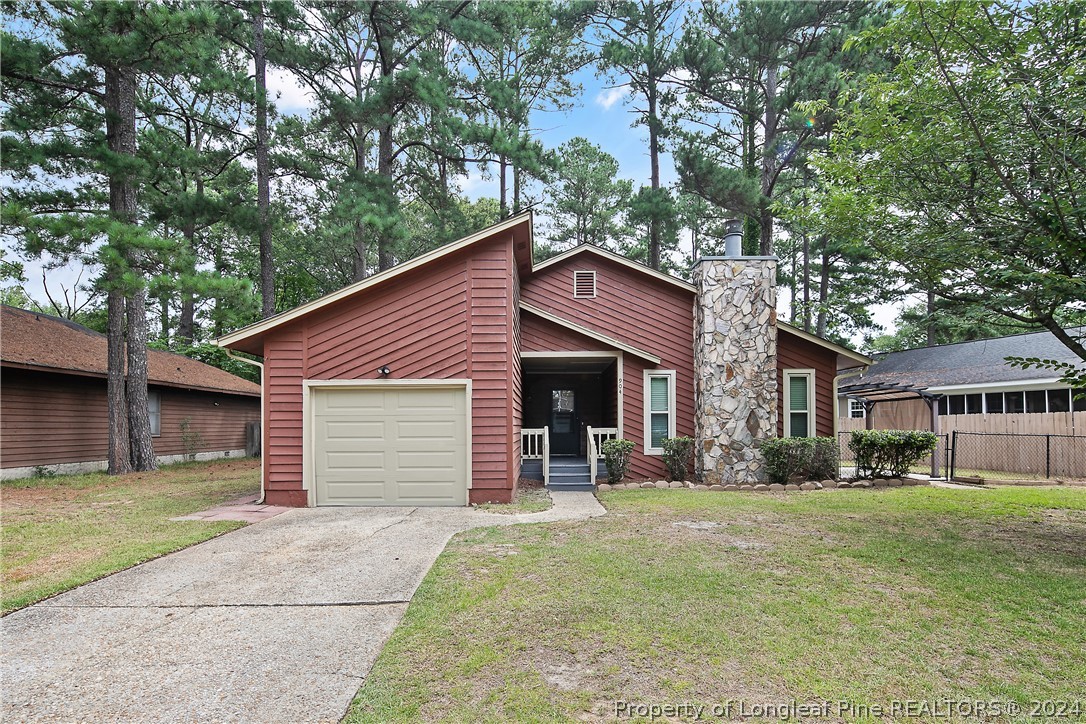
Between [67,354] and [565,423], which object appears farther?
[565,423]

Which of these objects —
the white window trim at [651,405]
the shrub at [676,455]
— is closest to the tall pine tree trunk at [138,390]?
the white window trim at [651,405]

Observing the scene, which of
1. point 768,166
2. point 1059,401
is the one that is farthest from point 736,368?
point 768,166

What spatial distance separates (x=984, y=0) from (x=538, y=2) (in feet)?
56.4

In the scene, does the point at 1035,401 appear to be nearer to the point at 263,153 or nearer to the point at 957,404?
the point at 957,404

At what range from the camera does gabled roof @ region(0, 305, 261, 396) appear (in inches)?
468

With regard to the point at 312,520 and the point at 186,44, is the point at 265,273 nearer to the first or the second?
the point at 186,44

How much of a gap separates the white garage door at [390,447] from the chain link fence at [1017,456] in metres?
10.6

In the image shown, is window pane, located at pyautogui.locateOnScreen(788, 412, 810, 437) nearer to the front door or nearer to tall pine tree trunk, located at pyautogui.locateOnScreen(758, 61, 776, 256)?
the front door

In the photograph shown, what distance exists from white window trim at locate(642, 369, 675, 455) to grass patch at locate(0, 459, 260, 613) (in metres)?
7.79

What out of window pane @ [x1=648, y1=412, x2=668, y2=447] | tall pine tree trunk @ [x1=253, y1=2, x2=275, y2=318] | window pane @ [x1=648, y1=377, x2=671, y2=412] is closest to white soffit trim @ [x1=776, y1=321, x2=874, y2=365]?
window pane @ [x1=648, y1=377, x2=671, y2=412]

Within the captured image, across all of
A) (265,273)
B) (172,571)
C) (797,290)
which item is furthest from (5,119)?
(797,290)

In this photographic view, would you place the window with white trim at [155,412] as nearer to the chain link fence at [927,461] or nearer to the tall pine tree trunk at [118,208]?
the tall pine tree trunk at [118,208]

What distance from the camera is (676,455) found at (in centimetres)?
1116

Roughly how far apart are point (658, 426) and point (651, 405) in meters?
0.48
